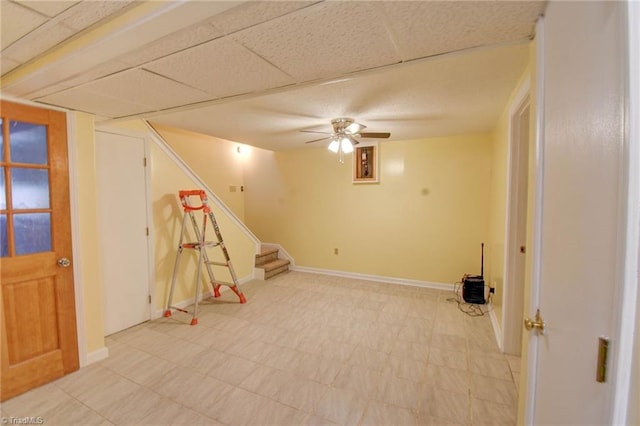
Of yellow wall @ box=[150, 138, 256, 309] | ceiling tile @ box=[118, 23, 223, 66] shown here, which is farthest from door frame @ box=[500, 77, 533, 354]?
yellow wall @ box=[150, 138, 256, 309]

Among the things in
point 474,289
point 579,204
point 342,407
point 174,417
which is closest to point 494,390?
point 342,407

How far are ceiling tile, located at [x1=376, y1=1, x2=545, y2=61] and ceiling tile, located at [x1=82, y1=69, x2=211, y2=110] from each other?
1385 mm

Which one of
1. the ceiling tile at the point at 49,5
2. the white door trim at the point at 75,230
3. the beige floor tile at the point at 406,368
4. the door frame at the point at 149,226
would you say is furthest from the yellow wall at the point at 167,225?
the beige floor tile at the point at 406,368

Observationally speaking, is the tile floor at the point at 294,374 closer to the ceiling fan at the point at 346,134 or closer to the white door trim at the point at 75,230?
the white door trim at the point at 75,230

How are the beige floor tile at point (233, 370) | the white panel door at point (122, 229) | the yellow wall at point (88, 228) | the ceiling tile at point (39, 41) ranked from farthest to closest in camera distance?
the white panel door at point (122, 229) → the yellow wall at point (88, 228) → the beige floor tile at point (233, 370) → the ceiling tile at point (39, 41)

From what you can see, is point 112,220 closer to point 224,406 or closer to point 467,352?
point 224,406

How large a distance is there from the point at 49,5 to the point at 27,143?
1495mm

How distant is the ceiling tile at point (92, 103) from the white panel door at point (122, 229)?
2.18ft

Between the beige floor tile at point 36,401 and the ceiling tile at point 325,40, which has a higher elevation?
the ceiling tile at point 325,40

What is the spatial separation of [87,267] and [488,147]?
4900 millimetres

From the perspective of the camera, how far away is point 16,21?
1.21m

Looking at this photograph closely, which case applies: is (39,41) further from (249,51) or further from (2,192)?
(2,192)

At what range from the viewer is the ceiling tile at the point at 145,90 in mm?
1621

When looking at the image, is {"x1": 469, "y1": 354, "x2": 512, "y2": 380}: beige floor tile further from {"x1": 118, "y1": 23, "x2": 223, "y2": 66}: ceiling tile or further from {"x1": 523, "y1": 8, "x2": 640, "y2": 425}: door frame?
{"x1": 118, "y1": 23, "x2": 223, "y2": 66}: ceiling tile
